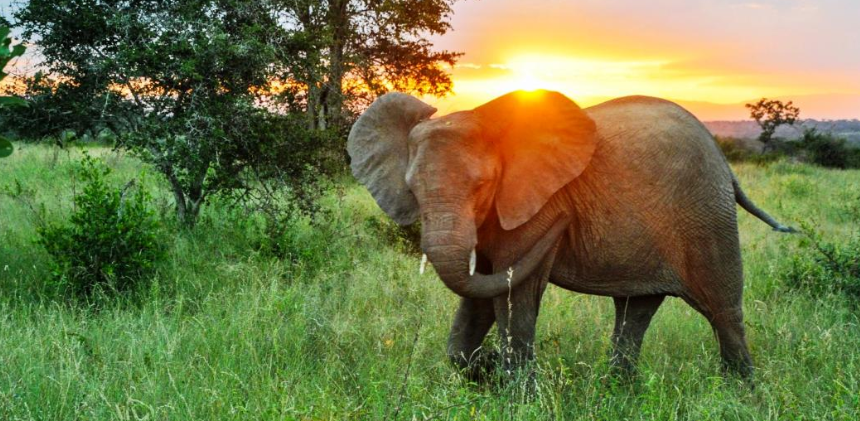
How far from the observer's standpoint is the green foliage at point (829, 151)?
98.8 feet

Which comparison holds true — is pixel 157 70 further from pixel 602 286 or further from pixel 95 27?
pixel 602 286

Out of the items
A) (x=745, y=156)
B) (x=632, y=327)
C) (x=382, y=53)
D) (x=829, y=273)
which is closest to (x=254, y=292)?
(x=632, y=327)

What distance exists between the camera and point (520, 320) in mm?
4766

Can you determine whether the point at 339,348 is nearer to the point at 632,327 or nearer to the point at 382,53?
the point at 632,327

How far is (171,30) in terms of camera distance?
9.09m

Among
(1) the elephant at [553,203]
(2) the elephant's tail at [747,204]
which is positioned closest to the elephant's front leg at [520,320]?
(1) the elephant at [553,203]

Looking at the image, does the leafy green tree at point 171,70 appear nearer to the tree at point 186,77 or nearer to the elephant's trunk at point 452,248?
the tree at point 186,77

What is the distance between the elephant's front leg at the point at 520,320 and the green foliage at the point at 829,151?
28.3 m

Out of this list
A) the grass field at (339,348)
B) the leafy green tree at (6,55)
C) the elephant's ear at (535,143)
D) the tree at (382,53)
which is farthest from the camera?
the tree at (382,53)

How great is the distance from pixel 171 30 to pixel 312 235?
2862 mm

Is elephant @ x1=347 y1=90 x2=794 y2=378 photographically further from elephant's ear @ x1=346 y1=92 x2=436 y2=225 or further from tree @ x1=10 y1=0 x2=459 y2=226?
tree @ x1=10 y1=0 x2=459 y2=226

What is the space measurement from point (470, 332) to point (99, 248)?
3663 mm

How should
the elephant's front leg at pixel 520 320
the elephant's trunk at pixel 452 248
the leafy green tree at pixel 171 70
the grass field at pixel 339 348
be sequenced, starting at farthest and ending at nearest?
the leafy green tree at pixel 171 70
the elephant's front leg at pixel 520 320
the grass field at pixel 339 348
the elephant's trunk at pixel 452 248

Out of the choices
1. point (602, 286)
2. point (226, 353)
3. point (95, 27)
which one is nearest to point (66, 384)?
point (226, 353)
